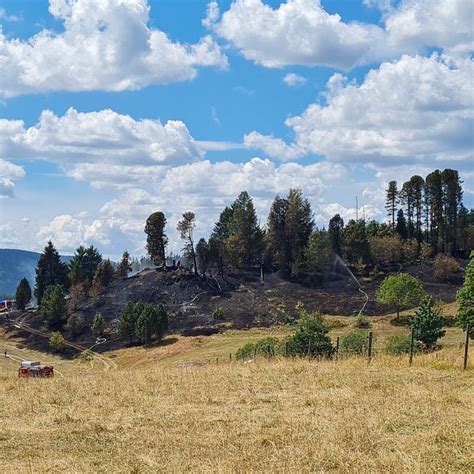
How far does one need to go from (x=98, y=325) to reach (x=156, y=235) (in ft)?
91.8

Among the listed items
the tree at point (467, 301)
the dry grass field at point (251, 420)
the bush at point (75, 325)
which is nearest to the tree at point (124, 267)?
the bush at point (75, 325)

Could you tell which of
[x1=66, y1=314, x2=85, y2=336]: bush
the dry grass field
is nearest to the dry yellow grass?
the dry grass field

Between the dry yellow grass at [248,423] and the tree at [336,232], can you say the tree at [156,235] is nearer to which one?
the tree at [336,232]

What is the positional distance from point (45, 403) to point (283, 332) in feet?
222

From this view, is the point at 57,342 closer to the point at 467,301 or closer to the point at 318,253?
the point at 318,253

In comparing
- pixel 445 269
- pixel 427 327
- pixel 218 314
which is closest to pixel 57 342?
pixel 218 314

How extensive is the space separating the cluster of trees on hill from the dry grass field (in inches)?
3699

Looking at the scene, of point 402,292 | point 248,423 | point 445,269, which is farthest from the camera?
point 445,269

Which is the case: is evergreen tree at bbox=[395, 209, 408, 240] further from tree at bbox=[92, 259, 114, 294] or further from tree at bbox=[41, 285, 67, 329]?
tree at bbox=[41, 285, 67, 329]

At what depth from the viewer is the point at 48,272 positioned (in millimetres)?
125688

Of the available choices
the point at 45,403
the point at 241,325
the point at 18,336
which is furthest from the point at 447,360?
the point at 18,336

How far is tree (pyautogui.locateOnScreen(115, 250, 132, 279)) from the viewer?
12475 cm

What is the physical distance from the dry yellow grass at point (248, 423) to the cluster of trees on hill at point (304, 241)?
95.3m

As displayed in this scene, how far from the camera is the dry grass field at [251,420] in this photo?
10117 mm
